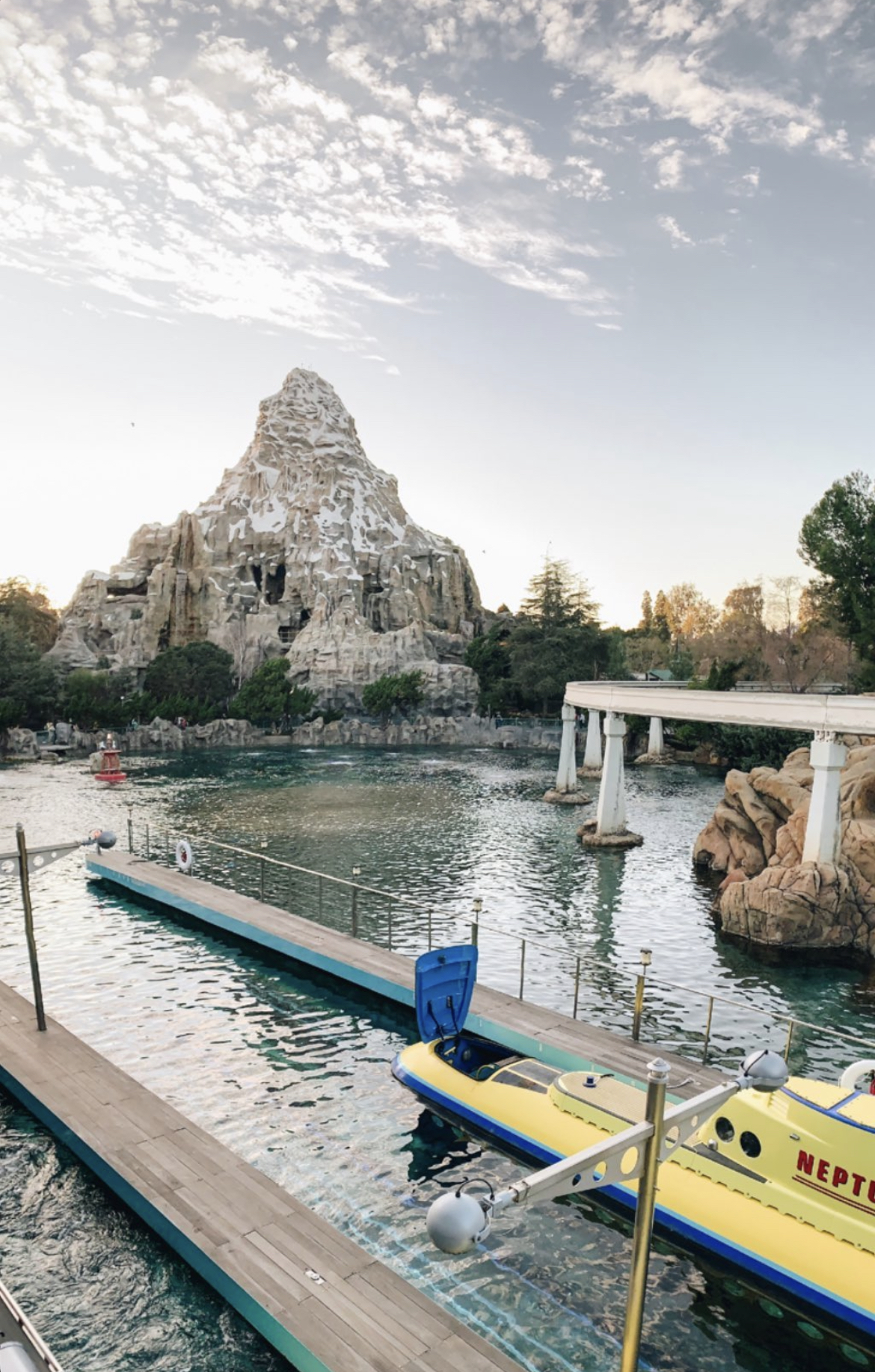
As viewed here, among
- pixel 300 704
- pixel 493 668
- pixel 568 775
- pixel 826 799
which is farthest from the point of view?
pixel 493 668

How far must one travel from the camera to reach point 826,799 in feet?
84.2

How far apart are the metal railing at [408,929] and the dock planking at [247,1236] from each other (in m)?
7.04

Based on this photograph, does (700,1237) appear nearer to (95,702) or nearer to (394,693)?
(95,702)

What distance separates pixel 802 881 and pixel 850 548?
26.3m

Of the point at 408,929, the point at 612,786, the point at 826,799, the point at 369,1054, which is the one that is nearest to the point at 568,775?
the point at 612,786

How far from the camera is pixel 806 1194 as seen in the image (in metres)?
11.0

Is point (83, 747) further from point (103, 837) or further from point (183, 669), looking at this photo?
point (103, 837)

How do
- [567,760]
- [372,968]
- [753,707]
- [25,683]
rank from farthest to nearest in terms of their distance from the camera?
[25,683], [567,760], [753,707], [372,968]

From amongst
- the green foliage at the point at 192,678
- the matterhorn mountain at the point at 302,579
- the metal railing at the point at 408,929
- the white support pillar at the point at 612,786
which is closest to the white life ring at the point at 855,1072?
the metal railing at the point at 408,929

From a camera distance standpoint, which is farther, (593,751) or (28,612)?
(28,612)

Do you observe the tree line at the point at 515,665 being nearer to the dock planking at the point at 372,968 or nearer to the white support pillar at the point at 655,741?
the white support pillar at the point at 655,741

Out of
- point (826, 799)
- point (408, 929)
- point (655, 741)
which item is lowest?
point (408, 929)

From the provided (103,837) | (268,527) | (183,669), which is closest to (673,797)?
(103,837)

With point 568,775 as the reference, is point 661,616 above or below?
above
